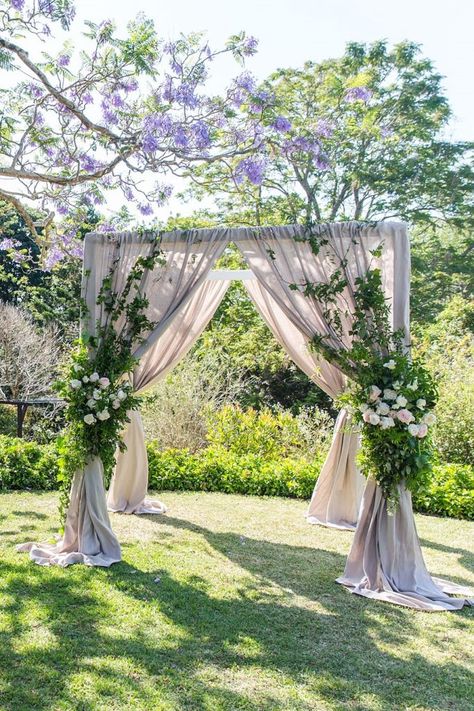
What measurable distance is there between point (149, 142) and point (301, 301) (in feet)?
5.86

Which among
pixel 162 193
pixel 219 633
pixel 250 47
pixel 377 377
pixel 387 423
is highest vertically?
pixel 250 47

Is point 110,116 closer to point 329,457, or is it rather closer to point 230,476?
point 329,457

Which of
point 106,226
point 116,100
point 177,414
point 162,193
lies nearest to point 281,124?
point 162,193

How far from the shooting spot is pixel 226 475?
7.50 m

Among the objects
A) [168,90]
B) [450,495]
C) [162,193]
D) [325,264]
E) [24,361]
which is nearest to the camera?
[325,264]

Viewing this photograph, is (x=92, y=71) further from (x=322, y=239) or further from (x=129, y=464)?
(x=129, y=464)

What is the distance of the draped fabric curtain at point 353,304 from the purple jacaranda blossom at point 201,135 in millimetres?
1019

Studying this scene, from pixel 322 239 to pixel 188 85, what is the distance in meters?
1.86

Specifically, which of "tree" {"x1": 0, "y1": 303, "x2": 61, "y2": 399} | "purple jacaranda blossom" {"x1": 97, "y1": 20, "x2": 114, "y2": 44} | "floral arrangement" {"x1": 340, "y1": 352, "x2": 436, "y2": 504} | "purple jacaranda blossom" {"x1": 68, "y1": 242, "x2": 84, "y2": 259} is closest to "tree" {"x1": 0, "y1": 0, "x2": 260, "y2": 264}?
"purple jacaranda blossom" {"x1": 97, "y1": 20, "x2": 114, "y2": 44}

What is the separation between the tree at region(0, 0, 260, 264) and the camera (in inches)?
203

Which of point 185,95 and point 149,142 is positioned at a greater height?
point 185,95

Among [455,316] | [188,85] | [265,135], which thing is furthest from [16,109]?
[455,316]

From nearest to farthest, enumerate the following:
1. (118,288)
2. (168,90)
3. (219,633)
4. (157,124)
→ (219,633)
(118,288)
(157,124)
(168,90)

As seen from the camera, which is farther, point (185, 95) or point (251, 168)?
point (251, 168)
